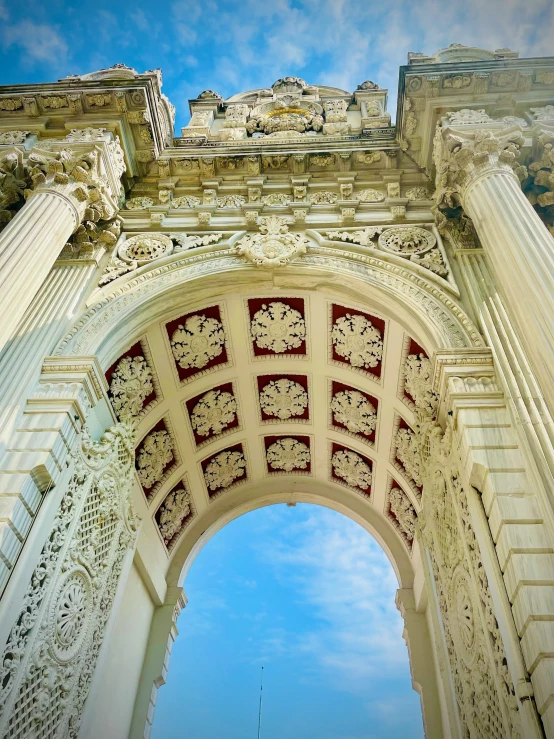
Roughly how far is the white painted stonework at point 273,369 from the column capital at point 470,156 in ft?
0.14

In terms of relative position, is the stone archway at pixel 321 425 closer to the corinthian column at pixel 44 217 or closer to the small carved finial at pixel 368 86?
the corinthian column at pixel 44 217

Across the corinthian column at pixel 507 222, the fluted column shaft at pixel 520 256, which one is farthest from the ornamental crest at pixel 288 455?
the fluted column shaft at pixel 520 256

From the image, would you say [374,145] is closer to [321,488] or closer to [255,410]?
[255,410]

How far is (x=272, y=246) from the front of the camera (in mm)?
8336

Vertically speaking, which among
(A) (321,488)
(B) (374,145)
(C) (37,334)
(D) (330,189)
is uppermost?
(B) (374,145)

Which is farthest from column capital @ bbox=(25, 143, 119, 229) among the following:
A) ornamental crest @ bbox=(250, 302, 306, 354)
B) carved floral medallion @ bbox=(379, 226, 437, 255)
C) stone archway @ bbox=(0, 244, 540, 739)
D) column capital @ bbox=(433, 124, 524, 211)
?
column capital @ bbox=(433, 124, 524, 211)

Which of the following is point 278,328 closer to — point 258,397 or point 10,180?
point 258,397

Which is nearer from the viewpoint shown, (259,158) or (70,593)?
(70,593)

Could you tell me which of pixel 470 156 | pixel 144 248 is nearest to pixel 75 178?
pixel 144 248

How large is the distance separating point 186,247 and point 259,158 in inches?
102

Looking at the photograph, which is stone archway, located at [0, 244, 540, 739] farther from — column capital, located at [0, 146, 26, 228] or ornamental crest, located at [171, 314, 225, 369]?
column capital, located at [0, 146, 26, 228]

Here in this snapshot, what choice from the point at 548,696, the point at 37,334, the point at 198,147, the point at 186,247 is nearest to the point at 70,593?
the point at 37,334

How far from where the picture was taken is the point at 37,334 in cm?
666

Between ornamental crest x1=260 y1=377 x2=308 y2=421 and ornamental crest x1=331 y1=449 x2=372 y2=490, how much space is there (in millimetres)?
1333
